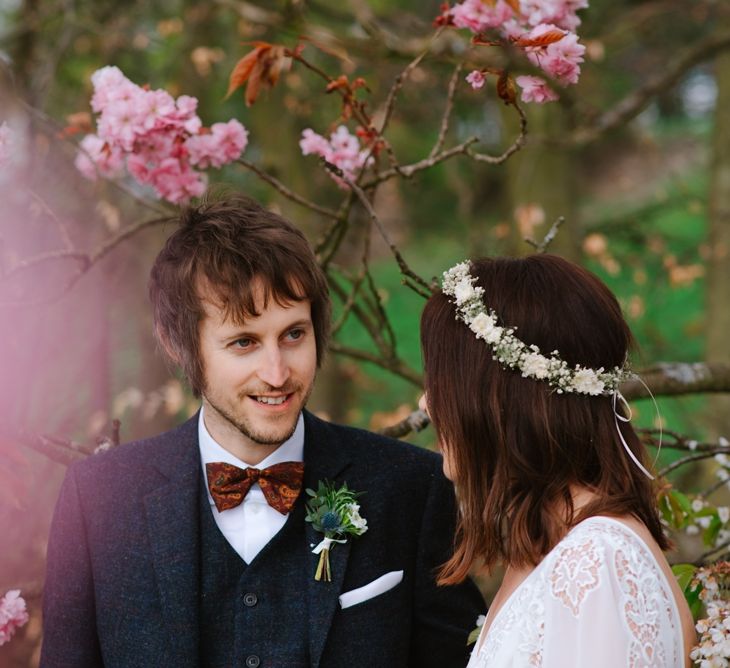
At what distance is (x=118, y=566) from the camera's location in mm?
2223

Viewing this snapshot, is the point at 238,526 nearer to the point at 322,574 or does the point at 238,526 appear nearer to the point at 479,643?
the point at 322,574

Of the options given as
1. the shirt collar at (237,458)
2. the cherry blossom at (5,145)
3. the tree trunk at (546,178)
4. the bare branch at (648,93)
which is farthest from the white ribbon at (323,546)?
the tree trunk at (546,178)

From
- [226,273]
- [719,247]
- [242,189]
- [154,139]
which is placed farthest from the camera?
[242,189]

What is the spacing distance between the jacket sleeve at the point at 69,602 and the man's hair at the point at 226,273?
43 cm

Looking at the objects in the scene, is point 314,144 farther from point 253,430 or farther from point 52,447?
point 52,447

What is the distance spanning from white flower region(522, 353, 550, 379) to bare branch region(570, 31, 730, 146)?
2284 mm

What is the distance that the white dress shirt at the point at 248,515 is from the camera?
7.41 feet

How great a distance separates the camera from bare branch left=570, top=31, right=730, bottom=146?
398cm

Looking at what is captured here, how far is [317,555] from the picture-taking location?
2.24 m

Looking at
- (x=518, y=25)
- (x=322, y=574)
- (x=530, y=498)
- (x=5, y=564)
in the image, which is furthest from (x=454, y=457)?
(x=5, y=564)

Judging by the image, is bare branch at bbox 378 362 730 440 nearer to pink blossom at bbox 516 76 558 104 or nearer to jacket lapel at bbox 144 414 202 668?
jacket lapel at bbox 144 414 202 668

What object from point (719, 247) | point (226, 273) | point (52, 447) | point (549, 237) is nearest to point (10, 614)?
point (52, 447)

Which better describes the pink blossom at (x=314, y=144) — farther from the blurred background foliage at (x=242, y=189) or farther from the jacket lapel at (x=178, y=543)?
the jacket lapel at (x=178, y=543)

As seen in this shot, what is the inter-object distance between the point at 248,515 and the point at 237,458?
0.14 metres
